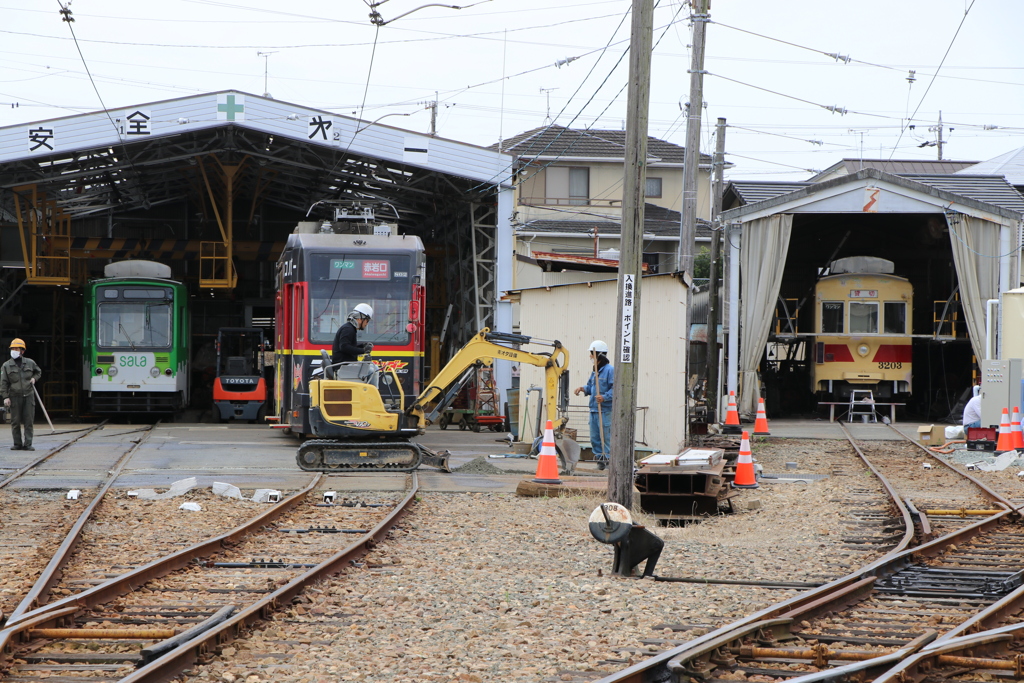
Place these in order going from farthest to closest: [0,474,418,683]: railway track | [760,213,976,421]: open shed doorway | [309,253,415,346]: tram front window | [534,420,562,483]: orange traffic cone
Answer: [760,213,976,421]: open shed doorway
[309,253,415,346]: tram front window
[534,420,562,483]: orange traffic cone
[0,474,418,683]: railway track

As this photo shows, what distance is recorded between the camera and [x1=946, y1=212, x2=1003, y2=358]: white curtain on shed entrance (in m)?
25.5

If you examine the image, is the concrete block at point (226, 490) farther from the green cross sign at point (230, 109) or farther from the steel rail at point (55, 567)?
the green cross sign at point (230, 109)

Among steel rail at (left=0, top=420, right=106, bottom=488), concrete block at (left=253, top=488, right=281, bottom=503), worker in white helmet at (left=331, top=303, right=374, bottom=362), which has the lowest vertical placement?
steel rail at (left=0, top=420, right=106, bottom=488)

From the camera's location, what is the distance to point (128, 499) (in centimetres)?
1201

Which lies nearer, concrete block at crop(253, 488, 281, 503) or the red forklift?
concrete block at crop(253, 488, 281, 503)

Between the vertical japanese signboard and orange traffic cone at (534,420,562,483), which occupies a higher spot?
the vertical japanese signboard

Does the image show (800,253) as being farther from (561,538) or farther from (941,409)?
(561,538)

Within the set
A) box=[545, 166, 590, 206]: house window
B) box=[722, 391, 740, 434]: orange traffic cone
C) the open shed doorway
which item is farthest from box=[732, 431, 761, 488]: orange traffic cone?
box=[545, 166, 590, 206]: house window

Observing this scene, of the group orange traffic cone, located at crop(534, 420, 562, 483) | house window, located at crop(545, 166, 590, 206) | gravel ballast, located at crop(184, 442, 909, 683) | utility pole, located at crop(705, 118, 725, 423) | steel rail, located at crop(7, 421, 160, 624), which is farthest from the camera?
house window, located at crop(545, 166, 590, 206)

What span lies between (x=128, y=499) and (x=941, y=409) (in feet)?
77.7

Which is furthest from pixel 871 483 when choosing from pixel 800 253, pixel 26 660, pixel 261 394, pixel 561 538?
pixel 800 253

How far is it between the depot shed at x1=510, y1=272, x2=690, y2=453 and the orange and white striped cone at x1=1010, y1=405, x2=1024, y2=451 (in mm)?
5222

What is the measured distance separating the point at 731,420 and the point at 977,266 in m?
9.12

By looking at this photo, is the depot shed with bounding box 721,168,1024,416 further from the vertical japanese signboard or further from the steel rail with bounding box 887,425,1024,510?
the vertical japanese signboard
